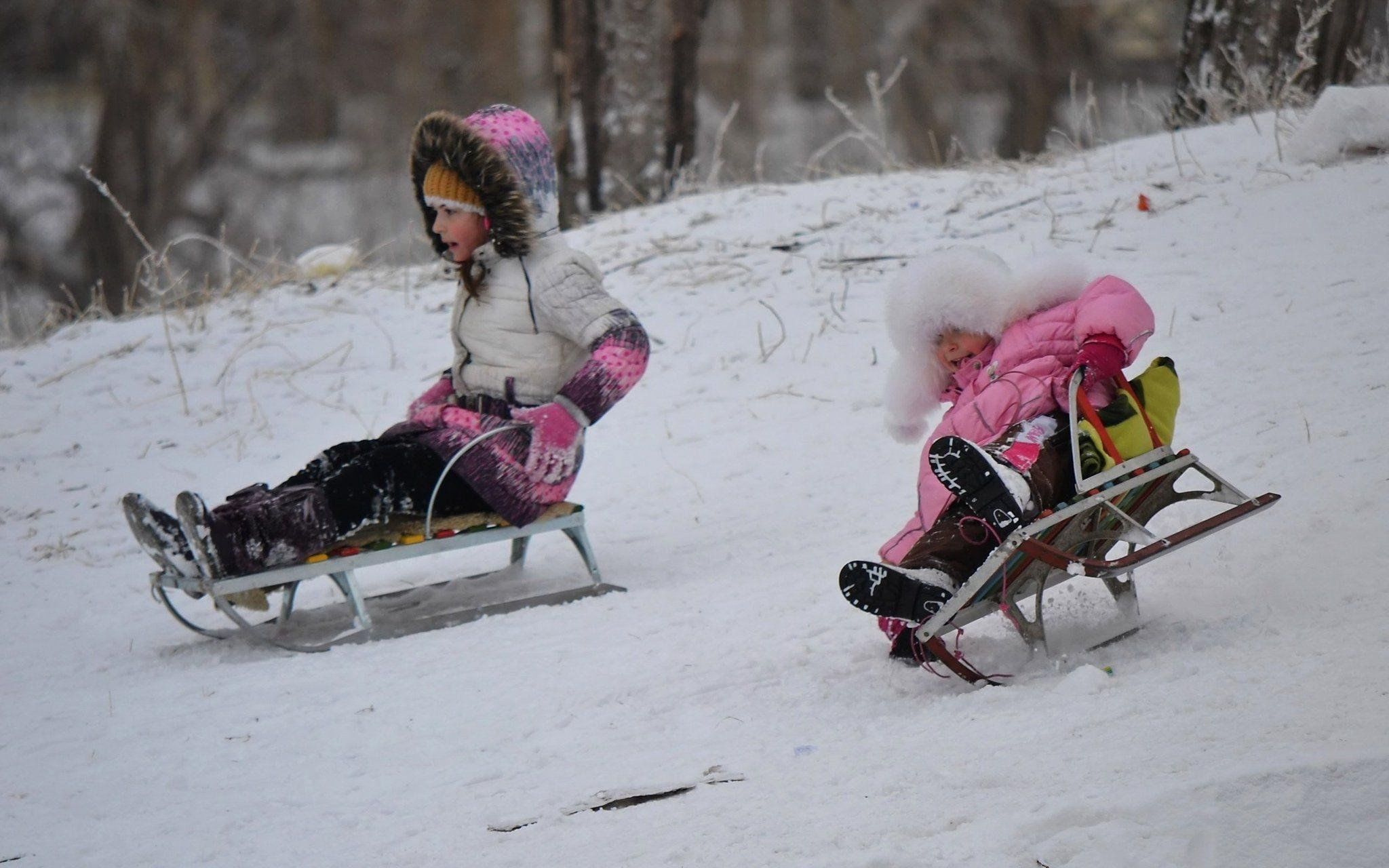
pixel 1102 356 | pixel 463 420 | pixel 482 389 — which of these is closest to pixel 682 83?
pixel 482 389

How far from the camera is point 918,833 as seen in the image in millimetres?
2326

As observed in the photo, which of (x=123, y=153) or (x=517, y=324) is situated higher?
(x=123, y=153)

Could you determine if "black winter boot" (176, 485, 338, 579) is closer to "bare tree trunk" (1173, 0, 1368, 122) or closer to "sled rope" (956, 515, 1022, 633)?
"sled rope" (956, 515, 1022, 633)

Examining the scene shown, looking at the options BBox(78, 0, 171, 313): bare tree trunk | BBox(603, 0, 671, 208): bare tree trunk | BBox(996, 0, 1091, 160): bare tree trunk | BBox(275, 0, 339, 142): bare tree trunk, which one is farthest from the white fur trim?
BBox(275, 0, 339, 142): bare tree trunk

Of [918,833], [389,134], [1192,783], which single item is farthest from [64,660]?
[389,134]

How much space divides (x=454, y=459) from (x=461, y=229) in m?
0.75

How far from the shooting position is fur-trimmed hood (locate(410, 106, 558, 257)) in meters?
4.10

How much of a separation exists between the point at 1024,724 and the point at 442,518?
1.99 meters

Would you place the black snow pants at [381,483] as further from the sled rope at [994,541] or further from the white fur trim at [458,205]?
the sled rope at [994,541]

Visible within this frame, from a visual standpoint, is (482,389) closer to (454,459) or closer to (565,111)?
(454,459)

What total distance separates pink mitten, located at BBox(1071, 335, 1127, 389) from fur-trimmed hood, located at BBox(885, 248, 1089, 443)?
284mm

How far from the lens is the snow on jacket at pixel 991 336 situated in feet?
10.5

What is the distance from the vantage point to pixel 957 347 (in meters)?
3.48

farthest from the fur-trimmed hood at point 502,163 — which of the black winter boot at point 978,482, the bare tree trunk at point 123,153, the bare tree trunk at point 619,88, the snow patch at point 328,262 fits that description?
the bare tree trunk at point 123,153
